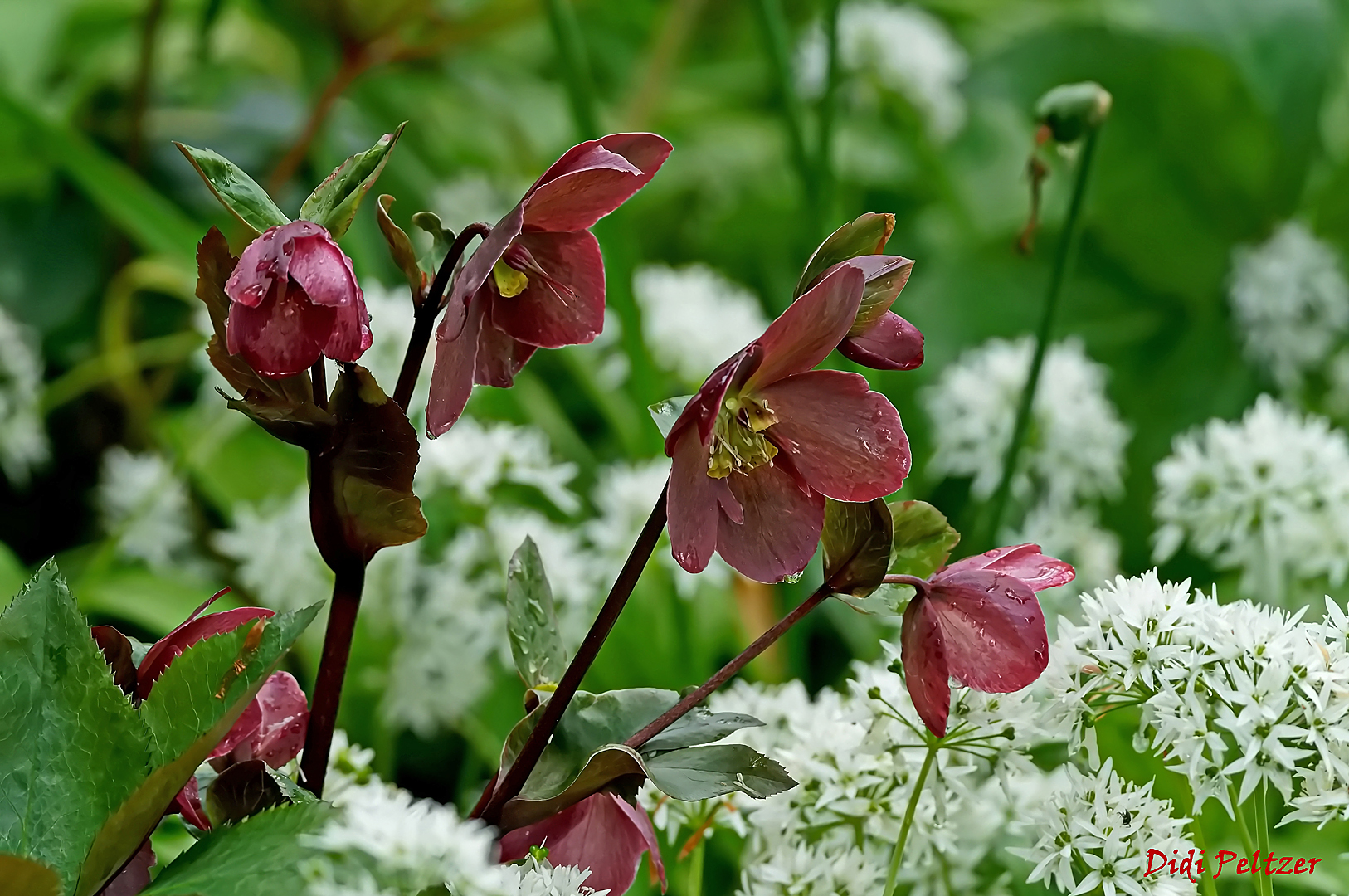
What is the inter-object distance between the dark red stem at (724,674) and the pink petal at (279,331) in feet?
0.42

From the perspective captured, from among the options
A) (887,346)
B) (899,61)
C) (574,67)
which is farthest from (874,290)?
(899,61)

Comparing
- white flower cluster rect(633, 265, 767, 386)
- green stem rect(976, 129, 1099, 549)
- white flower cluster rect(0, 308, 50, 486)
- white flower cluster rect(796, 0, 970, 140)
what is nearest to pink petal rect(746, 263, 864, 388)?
green stem rect(976, 129, 1099, 549)

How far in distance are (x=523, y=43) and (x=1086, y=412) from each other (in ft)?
3.79

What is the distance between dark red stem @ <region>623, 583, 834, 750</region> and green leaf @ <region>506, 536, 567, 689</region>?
0.05 meters

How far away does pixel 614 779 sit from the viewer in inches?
12.8

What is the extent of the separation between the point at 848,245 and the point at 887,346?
0.03 metres

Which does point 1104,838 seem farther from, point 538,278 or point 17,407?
point 17,407

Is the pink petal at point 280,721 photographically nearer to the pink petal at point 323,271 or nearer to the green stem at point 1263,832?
the pink petal at point 323,271

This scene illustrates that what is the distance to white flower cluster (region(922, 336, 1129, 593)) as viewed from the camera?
2.71 ft

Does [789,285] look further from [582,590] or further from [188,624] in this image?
[188,624]

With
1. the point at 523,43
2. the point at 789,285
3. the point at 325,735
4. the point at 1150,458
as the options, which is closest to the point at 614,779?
the point at 325,735

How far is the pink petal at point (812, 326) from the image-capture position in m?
0.30

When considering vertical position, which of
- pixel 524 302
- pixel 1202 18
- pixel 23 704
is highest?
pixel 1202 18

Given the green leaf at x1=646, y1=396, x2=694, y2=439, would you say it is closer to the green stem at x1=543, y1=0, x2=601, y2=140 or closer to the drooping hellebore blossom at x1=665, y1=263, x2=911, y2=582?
the drooping hellebore blossom at x1=665, y1=263, x2=911, y2=582
